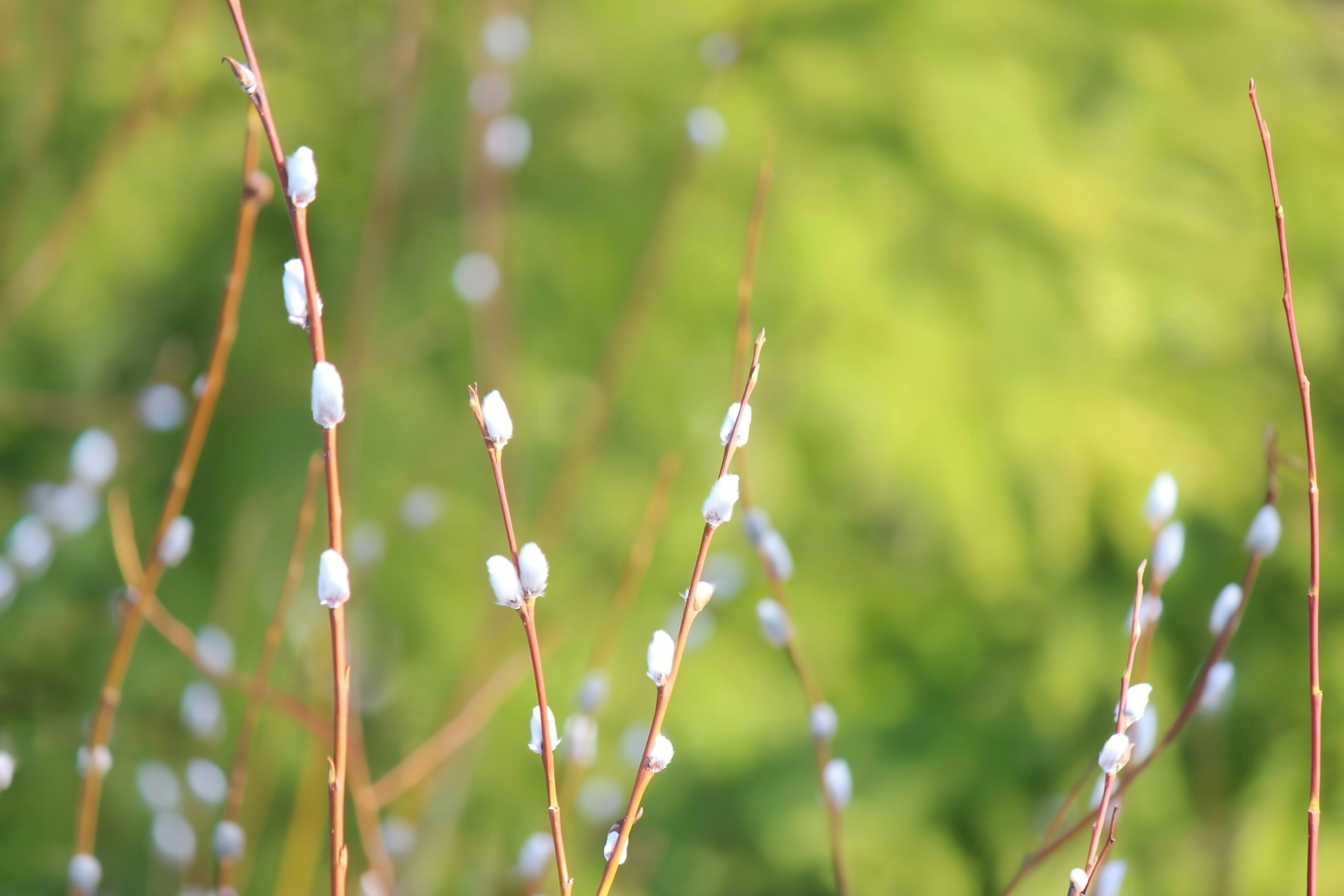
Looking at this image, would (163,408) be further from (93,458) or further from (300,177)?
(300,177)

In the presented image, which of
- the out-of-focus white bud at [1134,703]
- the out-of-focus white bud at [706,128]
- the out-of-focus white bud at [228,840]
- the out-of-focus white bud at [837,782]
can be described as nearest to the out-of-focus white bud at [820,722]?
the out-of-focus white bud at [837,782]

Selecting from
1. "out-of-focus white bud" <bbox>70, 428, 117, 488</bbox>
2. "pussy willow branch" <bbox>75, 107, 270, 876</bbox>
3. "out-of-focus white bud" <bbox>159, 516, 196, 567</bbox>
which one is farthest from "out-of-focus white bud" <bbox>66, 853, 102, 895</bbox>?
"out-of-focus white bud" <bbox>70, 428, 117, 488</bbox>

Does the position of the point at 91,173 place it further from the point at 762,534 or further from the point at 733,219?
the point at 762,534

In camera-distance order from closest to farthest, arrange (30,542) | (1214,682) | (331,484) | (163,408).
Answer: (331,484) < (1214,682) < (30,542) < (163,408)

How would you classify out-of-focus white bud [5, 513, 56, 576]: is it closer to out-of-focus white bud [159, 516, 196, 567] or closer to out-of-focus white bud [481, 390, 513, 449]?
out-of-focus white bud [159, 516, 196, 567]

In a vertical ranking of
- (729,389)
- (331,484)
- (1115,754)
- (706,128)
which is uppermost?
(706,128)

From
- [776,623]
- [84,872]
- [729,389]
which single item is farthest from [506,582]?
[729,389]

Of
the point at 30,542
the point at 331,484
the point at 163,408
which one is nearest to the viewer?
the point at 331,484
